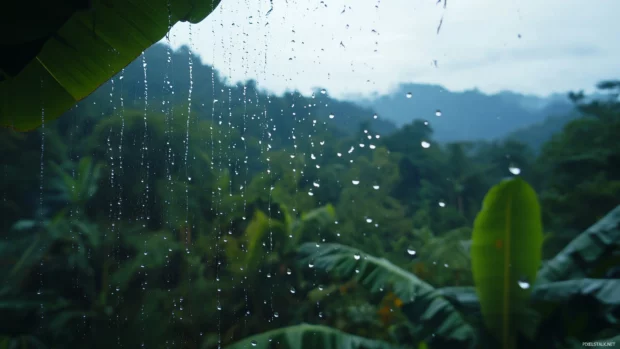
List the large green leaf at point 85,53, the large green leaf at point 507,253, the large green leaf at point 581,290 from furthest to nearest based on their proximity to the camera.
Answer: the large green leaf at point 507,253
the large green leaf at point 581,290
the large green leaf at point 85,53

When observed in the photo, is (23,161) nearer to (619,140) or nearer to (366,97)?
(366,97)

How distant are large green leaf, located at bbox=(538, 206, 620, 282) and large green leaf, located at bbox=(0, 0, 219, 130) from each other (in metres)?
1.43

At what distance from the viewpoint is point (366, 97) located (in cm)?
142

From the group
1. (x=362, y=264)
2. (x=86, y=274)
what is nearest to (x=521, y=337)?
(x=362, y=264)

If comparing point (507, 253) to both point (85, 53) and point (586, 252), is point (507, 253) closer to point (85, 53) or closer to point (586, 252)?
point (586, 252)

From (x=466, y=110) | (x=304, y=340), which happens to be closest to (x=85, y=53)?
(x=304, y=340)

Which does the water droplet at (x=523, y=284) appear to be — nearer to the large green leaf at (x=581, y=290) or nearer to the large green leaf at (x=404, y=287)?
the large green leaf at (x=581, y=290)

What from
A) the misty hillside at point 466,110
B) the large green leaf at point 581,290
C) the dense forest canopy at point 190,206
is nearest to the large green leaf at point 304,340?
the dense forest canopy at point 190,206

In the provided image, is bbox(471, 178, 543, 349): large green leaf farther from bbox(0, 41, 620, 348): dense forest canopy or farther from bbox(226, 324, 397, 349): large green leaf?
bbox(226, 324, 397, 349): large green leaf

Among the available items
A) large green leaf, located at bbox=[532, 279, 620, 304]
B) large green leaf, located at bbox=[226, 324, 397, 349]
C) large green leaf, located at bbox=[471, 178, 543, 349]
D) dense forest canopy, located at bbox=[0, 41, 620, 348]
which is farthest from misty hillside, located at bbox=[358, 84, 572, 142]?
large green leaf, located at bbox=[226, 324, 397, 349]

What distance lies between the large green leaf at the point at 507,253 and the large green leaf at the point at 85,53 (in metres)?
1.04

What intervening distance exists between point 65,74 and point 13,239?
0.83 meters

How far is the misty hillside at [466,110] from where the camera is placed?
1349mm

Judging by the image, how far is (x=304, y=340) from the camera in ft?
4.05
